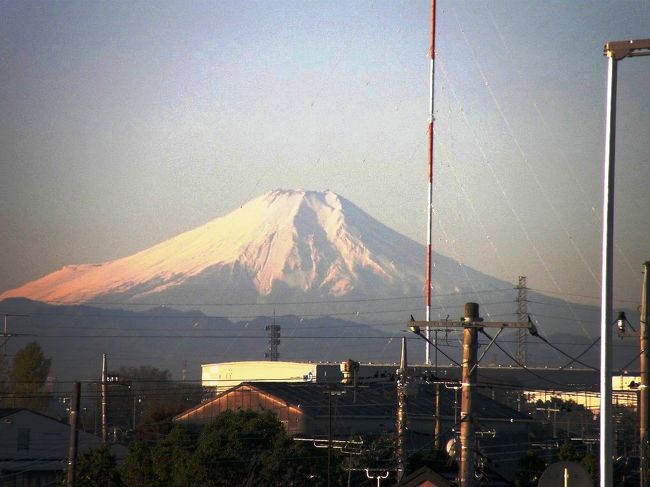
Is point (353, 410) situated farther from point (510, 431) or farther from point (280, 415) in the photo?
point (510, 431)

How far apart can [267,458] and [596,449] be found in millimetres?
16169

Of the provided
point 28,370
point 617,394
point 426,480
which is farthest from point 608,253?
point 28,370

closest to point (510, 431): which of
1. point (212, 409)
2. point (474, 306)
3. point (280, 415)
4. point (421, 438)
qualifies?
point (421, 438)

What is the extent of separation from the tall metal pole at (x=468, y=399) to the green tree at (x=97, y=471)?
71.1 ft

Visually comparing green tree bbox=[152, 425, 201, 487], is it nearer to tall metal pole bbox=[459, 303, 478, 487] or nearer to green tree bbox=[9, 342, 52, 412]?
tall metal pole bbox=[459, 303, 478, 487]

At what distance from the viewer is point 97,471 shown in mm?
42438

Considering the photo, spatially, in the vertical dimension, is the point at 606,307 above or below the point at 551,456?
above

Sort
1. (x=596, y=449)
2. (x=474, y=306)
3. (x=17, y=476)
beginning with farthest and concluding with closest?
(x=17, y=476)
(x=596, y=449)
(x=474, y=306)

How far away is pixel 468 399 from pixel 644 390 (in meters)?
8.25

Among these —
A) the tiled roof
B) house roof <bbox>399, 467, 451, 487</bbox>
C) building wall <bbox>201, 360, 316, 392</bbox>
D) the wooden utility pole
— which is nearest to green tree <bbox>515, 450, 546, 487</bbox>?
house roof <bbox>399, 467, 451, 487</bbox>

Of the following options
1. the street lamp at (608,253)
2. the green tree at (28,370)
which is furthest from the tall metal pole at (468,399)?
the green tree at (28,370)

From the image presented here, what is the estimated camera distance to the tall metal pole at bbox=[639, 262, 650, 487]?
1148 inches

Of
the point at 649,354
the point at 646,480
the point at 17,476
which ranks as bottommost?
the point at 17,476

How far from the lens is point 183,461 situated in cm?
3938
